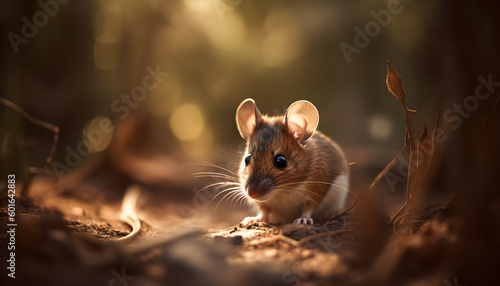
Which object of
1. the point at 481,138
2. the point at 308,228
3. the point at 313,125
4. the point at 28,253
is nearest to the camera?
the point at 28,253

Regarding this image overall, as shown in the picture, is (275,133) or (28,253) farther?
(275,133)

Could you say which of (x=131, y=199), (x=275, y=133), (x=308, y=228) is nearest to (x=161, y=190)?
(x=131, y=199)

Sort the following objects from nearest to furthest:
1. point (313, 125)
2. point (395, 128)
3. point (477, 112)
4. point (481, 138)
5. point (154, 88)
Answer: point (481, 138) → point (477, 112) → point (313, 125) → point (154, 88) → point (395, 128)

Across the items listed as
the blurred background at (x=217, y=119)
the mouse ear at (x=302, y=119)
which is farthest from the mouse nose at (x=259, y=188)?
the mouse ear at (x=302, y=119)

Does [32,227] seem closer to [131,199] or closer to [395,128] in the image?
[131,199]

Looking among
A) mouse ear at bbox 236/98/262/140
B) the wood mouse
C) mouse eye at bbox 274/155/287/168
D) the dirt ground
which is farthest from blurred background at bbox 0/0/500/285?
mouse eye at bbox 274/155/287/168

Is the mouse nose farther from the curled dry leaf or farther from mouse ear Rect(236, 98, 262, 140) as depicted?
the curled dry leaf

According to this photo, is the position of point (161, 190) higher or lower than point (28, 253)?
higher

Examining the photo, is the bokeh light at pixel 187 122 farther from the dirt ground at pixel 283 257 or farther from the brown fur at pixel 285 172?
the dirt ground at pixel 283 257
